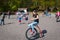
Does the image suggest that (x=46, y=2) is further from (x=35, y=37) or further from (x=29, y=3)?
(x=35, y=37)

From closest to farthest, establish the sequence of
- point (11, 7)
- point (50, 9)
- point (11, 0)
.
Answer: point (50, 9), point (11, 7), point (11, 0)

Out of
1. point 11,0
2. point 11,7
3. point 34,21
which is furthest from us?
point 11,0

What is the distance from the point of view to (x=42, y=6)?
67.6m

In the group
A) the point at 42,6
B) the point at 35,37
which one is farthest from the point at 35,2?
the point at 35,37

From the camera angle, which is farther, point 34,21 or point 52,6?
point 52,6

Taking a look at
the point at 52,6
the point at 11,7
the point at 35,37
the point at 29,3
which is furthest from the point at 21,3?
the point at 35,37

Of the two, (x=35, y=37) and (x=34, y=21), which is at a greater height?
(x=34, y=21)

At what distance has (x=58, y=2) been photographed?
6800cm

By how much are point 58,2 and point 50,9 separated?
5124 millimetres

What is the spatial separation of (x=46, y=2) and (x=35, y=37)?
5609 centimetres

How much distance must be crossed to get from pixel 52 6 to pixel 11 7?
13.9 metres

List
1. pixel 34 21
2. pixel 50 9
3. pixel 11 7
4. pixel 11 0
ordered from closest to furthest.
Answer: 1. pixel 34 21
2. pixel 50 9
3. pixel 11 7
4. pixel 11 0

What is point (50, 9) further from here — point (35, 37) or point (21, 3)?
point (35, 37)

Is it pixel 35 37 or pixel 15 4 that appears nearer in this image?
pixel 35 37
